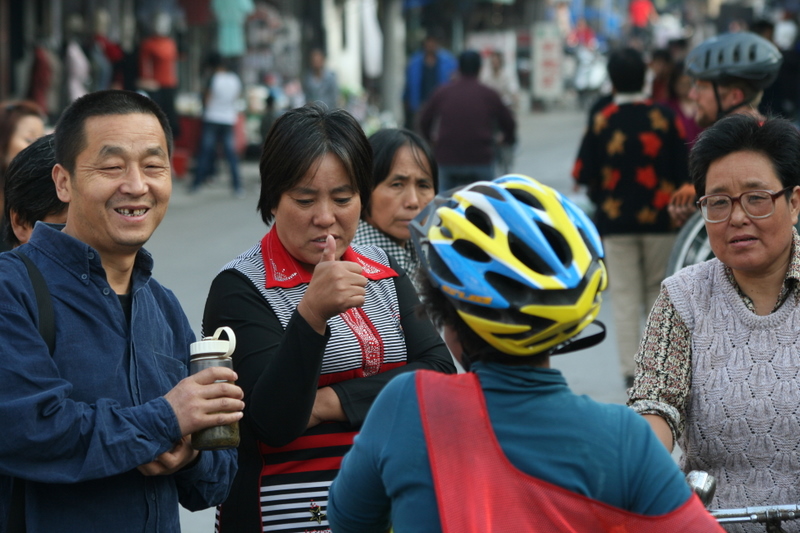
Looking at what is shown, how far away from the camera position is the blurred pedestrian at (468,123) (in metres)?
12.1

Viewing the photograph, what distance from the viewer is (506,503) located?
1.87 m

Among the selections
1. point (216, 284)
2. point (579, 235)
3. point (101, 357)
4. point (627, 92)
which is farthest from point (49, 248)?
point (627, 92)

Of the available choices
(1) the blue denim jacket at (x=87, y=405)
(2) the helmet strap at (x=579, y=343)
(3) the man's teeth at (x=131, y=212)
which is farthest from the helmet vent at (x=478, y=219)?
(3) the man's teeth at (x=131, y=212)

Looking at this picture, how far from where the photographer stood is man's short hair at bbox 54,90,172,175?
272 cm

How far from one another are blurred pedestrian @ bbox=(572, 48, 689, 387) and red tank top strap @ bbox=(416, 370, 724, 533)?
18.8ft

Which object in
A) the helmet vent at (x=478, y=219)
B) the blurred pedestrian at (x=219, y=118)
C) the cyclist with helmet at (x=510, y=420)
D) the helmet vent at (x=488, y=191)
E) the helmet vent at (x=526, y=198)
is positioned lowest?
the blurred pedestrian at (x=219, y=118)

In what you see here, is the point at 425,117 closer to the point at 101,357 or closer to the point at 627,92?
the point at 627,92

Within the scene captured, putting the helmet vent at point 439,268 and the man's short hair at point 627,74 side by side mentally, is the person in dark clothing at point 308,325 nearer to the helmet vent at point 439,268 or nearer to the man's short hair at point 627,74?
the helmet vent at point 439,268

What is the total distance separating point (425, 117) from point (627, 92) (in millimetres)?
4701

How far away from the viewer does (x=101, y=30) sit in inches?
683

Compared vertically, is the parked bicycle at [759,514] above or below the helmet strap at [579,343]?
below

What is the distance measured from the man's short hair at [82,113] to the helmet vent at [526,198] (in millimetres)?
1171

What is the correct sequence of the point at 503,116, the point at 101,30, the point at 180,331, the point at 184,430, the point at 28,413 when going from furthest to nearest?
the point at 101,30
the point at 503,116
the point at 180,331
the point at 184,430
the point at 28,413

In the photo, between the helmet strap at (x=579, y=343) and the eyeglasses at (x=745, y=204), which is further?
the eyeglasses at (x=745, y=204)
